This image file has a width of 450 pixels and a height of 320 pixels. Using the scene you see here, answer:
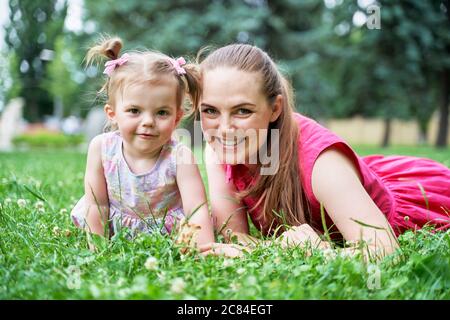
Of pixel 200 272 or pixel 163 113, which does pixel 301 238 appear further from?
pixel 163 113

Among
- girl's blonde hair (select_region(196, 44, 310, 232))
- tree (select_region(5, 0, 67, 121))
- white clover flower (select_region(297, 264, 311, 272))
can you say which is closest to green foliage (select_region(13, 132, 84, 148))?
tree (select_region(5, 0, 67, 121))

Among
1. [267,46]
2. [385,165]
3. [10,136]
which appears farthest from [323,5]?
[385,165]

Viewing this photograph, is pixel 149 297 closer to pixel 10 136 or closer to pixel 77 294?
pixel 77 294

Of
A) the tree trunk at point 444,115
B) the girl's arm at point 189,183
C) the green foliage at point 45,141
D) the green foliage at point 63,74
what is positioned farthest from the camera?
the green foliage at point 63,74

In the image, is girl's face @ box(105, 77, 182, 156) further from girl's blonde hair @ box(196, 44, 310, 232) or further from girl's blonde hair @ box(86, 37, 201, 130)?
girl's blonde hair @ box(196, 44, 310, 232)

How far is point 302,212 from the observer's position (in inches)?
90.6

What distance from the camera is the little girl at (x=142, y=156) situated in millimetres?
2236

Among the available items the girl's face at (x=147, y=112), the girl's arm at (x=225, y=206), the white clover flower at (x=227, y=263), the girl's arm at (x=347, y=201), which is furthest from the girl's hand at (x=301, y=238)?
the girl's face at (x=147, y=112)

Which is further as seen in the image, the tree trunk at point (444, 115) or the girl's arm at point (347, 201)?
the tree trunk at point (444, 115)

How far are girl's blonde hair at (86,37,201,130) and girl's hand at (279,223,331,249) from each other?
0.74 metres

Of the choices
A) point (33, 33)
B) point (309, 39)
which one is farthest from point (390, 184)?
point (33, 33)

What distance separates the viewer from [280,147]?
2.32 m

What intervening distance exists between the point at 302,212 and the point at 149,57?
962mm

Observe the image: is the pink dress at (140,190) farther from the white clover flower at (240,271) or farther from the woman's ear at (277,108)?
the white clover flower at (240,271)
